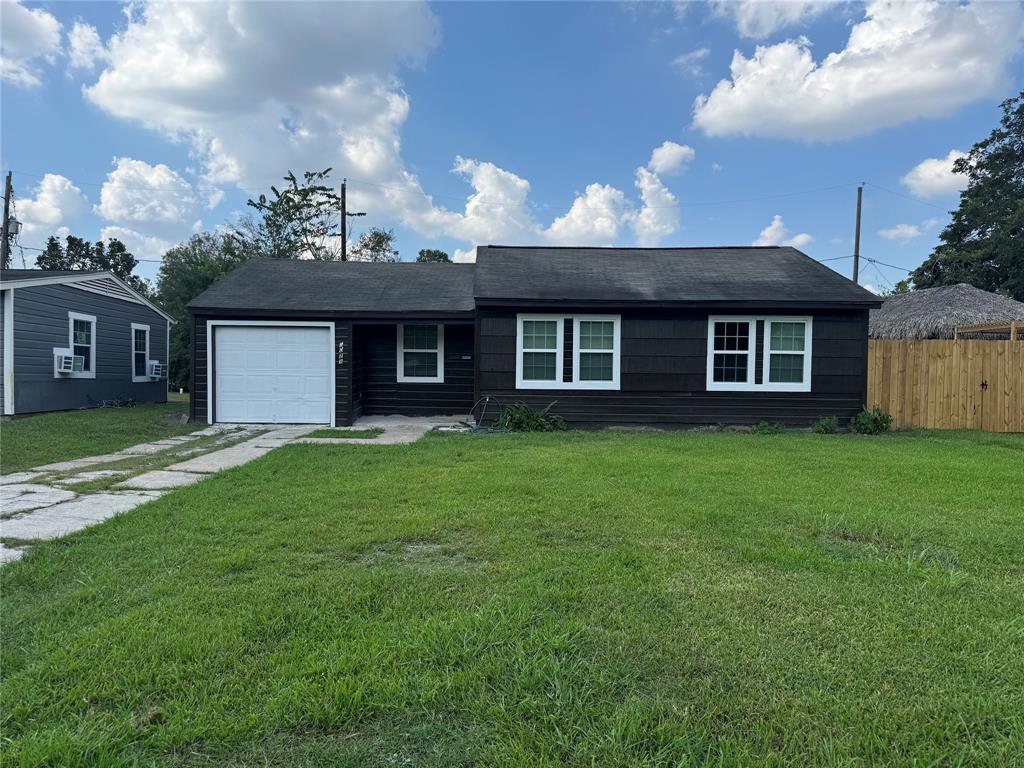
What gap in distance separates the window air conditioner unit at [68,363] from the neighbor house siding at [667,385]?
950cm

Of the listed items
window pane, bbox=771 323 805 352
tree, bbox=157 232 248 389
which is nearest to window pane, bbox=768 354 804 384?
window pane, bbox=771 323 805 352

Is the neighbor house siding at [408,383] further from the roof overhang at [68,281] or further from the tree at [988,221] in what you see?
the tree at [988,221]

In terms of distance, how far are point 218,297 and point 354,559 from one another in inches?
361

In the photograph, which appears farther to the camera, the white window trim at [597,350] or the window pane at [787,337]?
the white window trim at [597,350]

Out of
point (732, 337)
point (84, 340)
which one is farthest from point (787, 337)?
point (84, 340)

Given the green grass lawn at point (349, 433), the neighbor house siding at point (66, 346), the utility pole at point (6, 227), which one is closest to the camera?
the green grass lawn at point (349, 433)

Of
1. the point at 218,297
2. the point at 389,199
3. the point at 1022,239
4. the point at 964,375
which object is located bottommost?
the point at 964,375

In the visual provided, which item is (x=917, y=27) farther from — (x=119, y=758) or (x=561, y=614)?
(x=119, y=758)

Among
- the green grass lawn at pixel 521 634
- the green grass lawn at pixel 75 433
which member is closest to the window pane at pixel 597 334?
the green grass lawn at pixel 521 634

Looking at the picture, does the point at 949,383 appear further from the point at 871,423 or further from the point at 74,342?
the point at 74,342

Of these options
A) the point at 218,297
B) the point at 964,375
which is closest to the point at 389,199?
the point at 218,297

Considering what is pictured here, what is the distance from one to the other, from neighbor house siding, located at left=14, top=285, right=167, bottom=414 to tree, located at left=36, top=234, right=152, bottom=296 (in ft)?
89.4

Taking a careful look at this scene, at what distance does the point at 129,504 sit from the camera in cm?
468

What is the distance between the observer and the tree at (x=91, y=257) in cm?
3769
